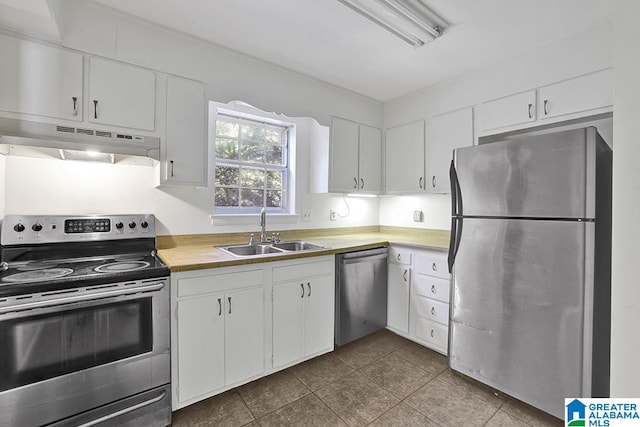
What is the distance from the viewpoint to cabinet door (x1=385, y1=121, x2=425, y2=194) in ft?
9.96

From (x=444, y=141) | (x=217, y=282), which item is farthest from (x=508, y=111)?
(x=217, y=282)

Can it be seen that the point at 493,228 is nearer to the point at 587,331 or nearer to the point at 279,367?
the point at 587,331

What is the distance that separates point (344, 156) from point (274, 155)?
2.51 feet

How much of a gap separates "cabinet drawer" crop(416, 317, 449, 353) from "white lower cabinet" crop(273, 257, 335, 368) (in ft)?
2.79

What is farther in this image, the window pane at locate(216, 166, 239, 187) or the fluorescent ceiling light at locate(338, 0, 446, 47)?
the window pane at locate(216, 166, 239, 187)

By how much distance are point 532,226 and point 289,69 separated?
92.2 inches

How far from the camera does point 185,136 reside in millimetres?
2096

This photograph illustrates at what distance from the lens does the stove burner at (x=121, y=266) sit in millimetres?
1545

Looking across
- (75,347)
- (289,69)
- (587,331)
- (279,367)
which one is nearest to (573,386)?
(587,331)

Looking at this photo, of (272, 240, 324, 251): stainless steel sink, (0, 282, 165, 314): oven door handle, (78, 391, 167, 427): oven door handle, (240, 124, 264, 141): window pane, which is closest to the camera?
(0, 282, 165, 314): oven door handle

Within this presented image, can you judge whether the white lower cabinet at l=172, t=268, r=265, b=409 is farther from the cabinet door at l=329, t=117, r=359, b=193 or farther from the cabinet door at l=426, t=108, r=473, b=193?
the cabinet door at l=426, t=108, r=473, b=193

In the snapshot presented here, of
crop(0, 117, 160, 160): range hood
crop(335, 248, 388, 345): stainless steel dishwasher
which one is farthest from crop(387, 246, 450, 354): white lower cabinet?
crop(0, 117, 160, 160): range hood

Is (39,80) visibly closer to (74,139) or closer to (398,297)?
(74,139)

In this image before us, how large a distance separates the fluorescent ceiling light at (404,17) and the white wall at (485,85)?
832 millimetres
